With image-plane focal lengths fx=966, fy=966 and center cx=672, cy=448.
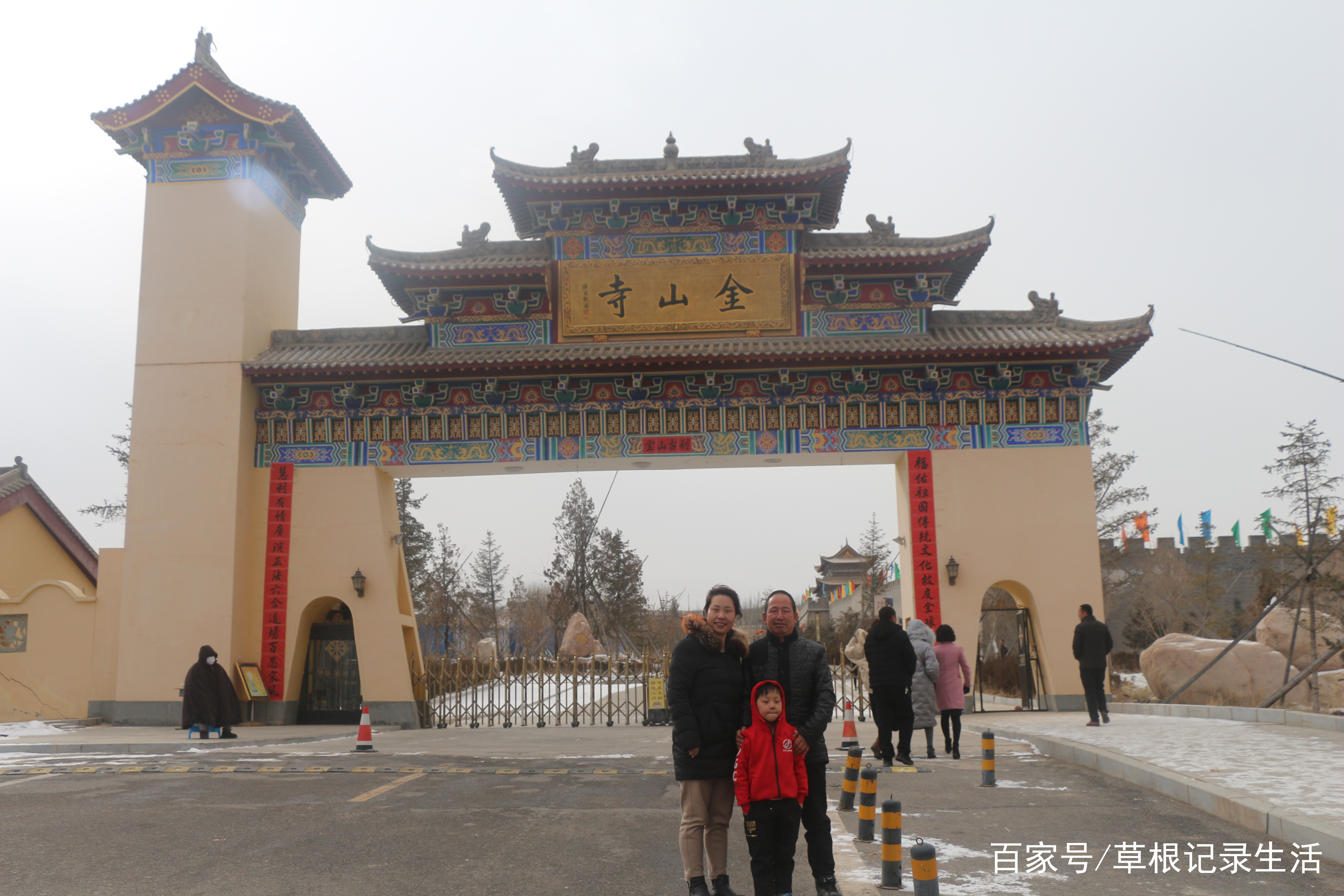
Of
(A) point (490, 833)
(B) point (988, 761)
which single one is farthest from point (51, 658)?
(B) point (988, 761)

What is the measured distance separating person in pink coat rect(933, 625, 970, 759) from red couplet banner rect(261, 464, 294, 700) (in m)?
11.0

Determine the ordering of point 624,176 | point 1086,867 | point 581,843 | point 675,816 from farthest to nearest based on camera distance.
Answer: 1. point 624,176
2. point 675,816
3. point 581,843
4. point 1086,867

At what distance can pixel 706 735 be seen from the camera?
16.0ft

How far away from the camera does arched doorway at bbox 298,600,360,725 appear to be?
16688mm

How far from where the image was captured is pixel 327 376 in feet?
54.2

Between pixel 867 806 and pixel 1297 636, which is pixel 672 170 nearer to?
pixel 867 806

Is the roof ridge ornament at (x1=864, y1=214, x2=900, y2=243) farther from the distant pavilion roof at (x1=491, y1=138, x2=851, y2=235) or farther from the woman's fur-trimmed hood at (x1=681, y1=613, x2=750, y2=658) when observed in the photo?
the woman's fur-trimmed hood at (x1=681, y1=613, x2=750, y2=658)

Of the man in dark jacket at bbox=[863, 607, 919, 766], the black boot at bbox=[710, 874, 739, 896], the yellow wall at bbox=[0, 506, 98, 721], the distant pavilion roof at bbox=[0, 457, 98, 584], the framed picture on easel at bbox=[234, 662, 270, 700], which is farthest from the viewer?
the distant pavilion roof at bbox=[0, 457, 98, 584]

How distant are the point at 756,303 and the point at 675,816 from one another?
37.0 ft

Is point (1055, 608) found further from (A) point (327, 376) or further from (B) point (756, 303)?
(A) point (327, 376)

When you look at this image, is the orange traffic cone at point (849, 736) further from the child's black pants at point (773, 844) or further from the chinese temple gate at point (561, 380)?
the child's black pants at point (773, 844)

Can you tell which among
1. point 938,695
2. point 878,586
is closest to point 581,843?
point 938,695

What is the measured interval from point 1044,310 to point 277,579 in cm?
1408

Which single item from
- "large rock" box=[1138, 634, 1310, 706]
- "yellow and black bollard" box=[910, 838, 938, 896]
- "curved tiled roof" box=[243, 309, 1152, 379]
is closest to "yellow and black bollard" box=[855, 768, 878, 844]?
"yellow and black bollard" box=[910, 838, 938, 896]
